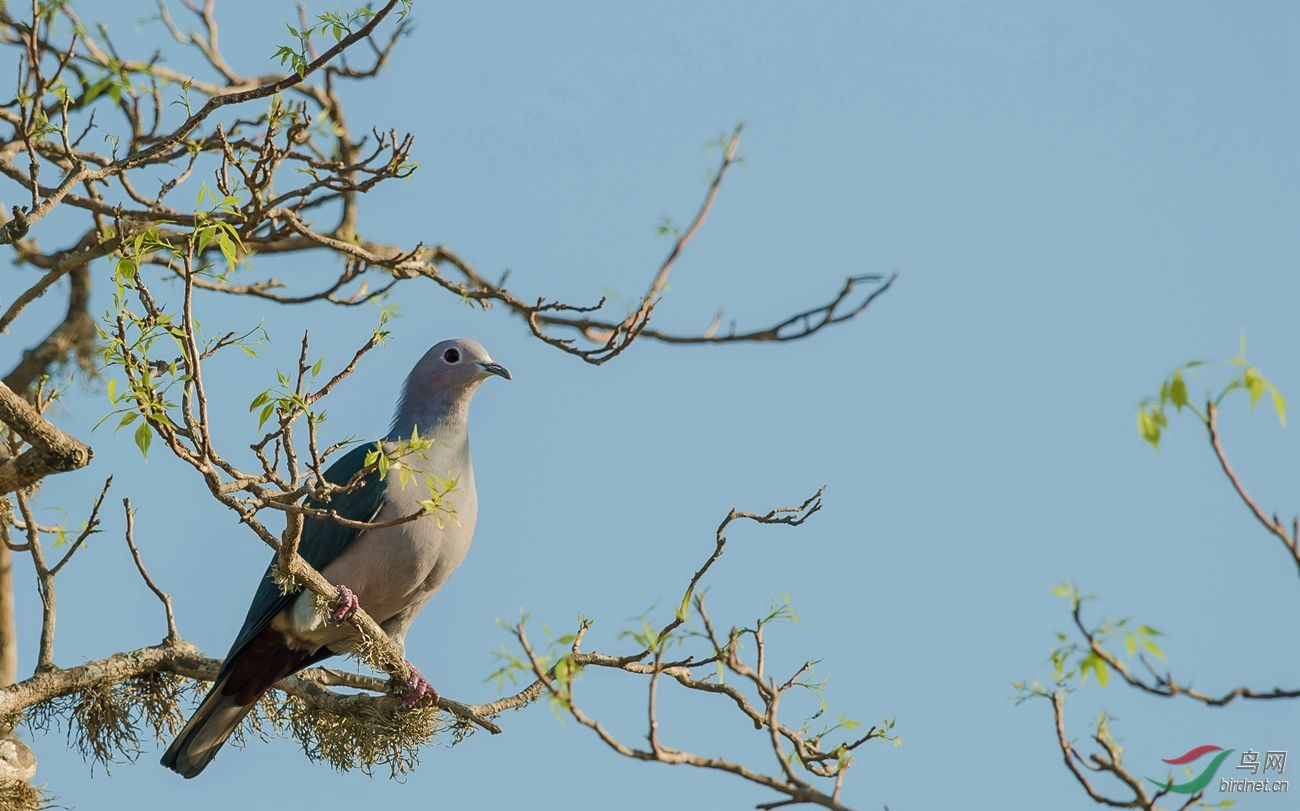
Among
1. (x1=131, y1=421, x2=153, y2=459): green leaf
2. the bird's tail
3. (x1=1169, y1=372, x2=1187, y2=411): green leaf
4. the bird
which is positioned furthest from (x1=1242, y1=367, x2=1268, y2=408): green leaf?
the bird's tail

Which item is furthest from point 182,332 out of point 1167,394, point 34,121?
point 1167,394

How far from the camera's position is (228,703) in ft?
19.2

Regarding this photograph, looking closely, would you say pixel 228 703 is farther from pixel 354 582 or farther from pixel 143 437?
pixel 143 437

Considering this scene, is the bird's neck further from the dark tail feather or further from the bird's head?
the dark tail feather

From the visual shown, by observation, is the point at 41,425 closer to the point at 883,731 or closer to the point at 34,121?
the point at 34,121

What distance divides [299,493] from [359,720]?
2126mm

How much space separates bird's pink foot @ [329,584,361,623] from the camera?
16.9 ft

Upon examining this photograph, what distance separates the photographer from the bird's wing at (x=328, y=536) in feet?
18.5

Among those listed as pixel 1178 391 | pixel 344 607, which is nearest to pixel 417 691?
pixel 344 607

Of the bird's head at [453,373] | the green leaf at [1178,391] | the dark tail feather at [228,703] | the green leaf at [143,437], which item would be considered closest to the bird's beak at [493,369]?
the bird's head at [453,373]

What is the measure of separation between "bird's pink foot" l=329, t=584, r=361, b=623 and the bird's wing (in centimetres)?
44

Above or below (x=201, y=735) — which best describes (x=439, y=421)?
above

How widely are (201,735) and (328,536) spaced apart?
87cm

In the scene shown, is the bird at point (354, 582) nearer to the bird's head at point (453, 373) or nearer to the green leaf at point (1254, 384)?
the bird's head at point (453, 373)
